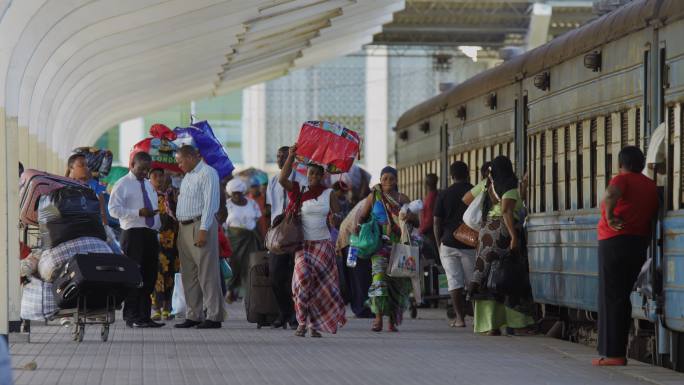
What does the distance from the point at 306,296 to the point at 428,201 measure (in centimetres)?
603

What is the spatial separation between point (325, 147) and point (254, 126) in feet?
110

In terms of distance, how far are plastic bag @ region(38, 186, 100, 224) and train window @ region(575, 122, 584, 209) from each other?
406cm

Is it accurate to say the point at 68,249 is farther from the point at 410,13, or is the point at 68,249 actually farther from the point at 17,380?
the point at 410,13

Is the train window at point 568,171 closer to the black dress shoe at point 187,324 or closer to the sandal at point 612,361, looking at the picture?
the sandal at point 612,361

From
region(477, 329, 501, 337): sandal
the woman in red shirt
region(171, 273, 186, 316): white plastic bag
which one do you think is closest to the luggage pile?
region(171, 273, 186, 316): white plastic bag

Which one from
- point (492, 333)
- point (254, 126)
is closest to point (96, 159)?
point (492, 333)

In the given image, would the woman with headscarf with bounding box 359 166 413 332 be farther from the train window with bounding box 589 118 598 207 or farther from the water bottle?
the train window with bounding box 589 118 598 207

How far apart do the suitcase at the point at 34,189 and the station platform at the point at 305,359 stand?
1.05 meters

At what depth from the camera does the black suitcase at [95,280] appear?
47.0ft

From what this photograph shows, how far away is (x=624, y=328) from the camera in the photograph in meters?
12.2

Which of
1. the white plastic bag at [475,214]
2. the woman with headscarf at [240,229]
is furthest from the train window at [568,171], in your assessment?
the woman with headscarf at [240,229]

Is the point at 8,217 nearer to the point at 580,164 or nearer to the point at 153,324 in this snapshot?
the point at 153,324

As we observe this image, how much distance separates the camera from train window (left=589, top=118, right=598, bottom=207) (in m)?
14.5

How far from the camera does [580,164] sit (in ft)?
49.9
